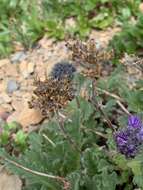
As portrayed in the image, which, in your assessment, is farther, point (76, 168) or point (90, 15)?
point (90, 15)

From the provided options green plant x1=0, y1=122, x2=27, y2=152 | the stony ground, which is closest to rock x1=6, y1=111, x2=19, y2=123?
the stony ground

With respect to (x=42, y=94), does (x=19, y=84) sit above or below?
below

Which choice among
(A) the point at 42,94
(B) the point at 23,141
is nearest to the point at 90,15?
(B) the point at 23,141

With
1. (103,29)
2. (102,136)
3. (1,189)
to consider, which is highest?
(103,29)

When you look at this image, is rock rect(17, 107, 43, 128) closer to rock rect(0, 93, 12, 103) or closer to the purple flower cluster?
rock rect(0, 93, 12, 103)

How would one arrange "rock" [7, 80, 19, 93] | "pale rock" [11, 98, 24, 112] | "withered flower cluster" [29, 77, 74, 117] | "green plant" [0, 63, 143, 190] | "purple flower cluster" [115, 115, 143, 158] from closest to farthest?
"purple flower cluster" [115, 115, 143, 158] → "withered flower cluster" [29, 77, 74, 117] → "green plant" [0, 63, 143, 190] → "pale rock" [11, 98, 24, 112] → "rock" [7, 80, 19, 93]

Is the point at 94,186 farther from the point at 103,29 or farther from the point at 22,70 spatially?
the point at 103,29

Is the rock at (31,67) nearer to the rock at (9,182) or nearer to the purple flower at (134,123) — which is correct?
→ the rock at (9,182)
